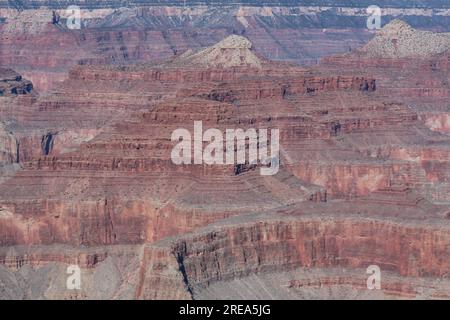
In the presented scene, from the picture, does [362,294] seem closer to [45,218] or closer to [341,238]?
[341,238]

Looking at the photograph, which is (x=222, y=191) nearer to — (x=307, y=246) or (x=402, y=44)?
(x=307, y=246)

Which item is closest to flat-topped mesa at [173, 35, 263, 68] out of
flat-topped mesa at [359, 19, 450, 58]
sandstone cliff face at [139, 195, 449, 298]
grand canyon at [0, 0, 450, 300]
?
grand canyon at [0, 0, 450, 300]

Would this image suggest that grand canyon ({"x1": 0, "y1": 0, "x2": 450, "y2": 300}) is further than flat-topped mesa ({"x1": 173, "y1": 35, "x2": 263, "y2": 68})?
No

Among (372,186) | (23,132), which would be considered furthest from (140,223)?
(23,132)

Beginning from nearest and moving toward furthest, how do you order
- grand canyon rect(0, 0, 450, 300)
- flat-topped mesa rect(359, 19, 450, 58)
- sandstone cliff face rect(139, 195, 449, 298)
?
sandstone cliff face rect(139, 195, 449, 298), grand canyon rect(0, 0, 450, 300), flat-topped mesa rect(359, 19, 450, 58)

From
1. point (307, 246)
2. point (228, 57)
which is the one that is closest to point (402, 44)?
point (228, 57)

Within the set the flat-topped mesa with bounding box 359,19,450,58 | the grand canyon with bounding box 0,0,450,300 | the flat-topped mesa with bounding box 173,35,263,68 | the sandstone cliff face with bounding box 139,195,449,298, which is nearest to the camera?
the sandstone cliff face with bounding box 139,195,449,298

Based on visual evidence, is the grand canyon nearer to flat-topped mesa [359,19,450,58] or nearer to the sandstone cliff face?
the sandstone cliff face
